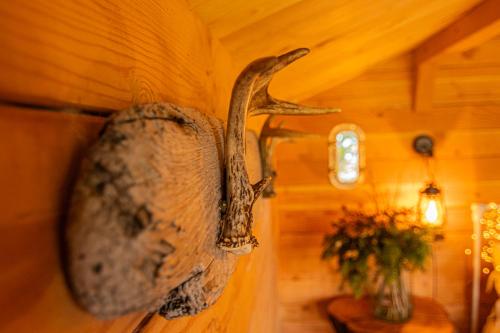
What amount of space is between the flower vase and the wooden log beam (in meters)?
1.07

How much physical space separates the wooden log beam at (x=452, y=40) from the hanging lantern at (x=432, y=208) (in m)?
0.53

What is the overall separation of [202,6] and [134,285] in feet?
1.50

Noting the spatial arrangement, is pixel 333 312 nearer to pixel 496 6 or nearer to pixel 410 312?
pixel 410 312

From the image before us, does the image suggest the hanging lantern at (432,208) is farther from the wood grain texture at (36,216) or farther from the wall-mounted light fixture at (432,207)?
the wood grain texture at (36,216)

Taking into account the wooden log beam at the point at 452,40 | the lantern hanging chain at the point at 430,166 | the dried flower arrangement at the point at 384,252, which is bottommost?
the dried flower arrangement at the point at 384,252

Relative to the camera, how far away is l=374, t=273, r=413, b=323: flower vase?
218 cm

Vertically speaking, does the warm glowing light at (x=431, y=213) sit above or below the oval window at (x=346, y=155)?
below

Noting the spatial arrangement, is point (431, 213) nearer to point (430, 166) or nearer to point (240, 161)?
point (430, 166)

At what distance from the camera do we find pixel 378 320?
2.20 metres

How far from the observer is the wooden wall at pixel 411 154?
251cm

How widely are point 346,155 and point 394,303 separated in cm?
87

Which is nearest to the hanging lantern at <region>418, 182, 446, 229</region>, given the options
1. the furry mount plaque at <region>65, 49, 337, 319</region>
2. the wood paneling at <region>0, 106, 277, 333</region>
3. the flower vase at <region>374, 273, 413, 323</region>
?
the flower vase at <region>374, 273, 413, 323</region>

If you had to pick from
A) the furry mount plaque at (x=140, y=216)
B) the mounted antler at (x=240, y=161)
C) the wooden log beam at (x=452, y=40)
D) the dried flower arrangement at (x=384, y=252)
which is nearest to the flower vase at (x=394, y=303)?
the dried flower arrangement at (x=384, y=252)

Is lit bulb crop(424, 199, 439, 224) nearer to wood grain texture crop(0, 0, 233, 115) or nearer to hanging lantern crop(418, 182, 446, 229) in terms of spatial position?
hanging lantern crop(418, 182, 446, 229)
